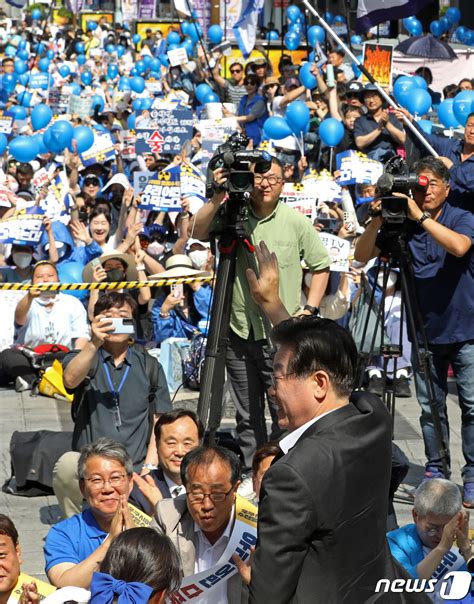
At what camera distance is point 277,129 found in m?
13.3

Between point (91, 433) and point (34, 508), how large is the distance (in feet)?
3.32

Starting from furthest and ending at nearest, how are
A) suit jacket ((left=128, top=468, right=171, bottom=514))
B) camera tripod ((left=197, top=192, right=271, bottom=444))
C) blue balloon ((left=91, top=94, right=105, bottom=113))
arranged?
blue balloon ((left=91, top=94, right=105, bottom=113)) < camera tripod ((left=197, top=192, right=271, bottom=444)) < suit jacket ((left=128, top=468, right=171, bottom=514))

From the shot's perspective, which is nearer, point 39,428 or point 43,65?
point 39,428

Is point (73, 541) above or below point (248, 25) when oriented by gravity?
below

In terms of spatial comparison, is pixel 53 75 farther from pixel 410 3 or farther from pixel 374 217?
pixel 374 217

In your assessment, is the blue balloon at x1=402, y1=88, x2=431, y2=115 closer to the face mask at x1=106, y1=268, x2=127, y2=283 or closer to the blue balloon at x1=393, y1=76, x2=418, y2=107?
the blue balloon at x1=393, y1=76, x2=418, y2=107

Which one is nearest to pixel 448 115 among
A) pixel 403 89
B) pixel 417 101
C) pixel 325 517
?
pixel 417 101

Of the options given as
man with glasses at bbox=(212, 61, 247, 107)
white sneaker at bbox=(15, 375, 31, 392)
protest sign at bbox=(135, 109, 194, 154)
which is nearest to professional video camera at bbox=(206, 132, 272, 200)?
white sneaker at bbox=(15, 375, 31, 392)

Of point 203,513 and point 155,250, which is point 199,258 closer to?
point 155,250

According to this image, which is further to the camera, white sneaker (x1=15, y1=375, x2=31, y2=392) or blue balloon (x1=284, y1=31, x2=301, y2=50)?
blue balloon (x1=284, y1=31, x2=301, y2=50)

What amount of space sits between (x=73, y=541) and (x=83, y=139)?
9.34 metres

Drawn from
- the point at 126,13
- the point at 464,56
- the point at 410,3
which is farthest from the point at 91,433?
the point at 126,13

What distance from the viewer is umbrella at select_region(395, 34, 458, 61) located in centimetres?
2141

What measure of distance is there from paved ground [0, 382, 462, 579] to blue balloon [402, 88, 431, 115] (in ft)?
18.7
